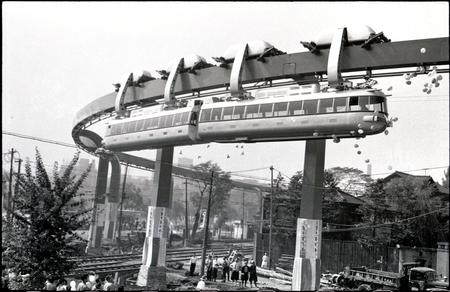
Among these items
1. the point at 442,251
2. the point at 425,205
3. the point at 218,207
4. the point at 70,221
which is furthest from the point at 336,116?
the point at 218,207

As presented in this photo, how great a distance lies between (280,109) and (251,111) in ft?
4.89

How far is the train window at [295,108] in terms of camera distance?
1865cm

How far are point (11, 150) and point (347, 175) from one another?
1494 inches

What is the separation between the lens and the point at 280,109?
19.3 m

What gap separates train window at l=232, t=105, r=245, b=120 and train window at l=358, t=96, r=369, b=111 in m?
Result: 5.38

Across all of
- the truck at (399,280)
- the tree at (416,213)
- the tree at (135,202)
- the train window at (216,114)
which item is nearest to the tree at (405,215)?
the tree at (416,213)

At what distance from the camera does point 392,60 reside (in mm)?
17766

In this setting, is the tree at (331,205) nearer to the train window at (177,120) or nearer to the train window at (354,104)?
the train window at (177,120)

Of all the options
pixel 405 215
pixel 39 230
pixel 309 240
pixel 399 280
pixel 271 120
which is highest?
pixel 271 120

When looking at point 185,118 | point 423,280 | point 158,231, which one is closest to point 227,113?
point 185,118

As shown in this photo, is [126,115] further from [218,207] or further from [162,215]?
[218,207]

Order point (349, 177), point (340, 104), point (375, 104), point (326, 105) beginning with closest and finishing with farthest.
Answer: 1. point (375, 104)
2. point (340, 104)
3. point (326, 105)
4. point (349, 177)

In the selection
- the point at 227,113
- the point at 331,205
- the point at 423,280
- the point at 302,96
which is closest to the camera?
the point at 302,96

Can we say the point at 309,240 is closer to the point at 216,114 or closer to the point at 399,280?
the point at 399,280
